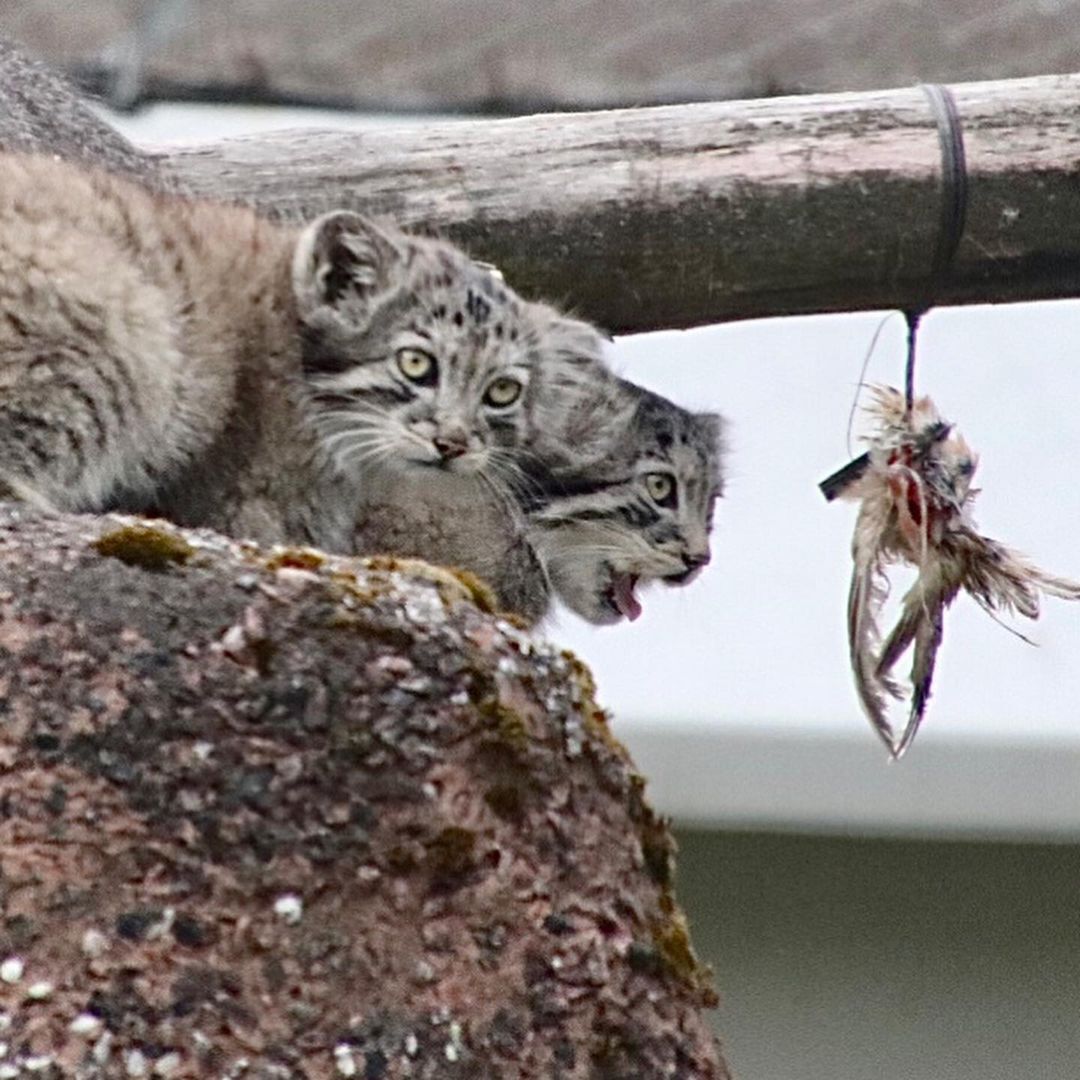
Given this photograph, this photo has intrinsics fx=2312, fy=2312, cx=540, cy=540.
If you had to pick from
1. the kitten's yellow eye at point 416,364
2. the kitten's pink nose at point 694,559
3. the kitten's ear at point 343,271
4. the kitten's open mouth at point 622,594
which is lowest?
the kitten's open mouth at point 622,594

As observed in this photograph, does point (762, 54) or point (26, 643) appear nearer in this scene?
point (26, 643)

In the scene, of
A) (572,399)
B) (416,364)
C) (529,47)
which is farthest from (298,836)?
(529,47)

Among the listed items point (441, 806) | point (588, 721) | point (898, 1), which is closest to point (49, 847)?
point (441, 806)

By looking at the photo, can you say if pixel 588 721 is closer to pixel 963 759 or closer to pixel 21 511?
pixel 21 511

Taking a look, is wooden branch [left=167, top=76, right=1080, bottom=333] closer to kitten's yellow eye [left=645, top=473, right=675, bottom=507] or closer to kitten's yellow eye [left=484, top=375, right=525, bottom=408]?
kitten's yellow eye [left=645, top=473, right=675, bottom=507]

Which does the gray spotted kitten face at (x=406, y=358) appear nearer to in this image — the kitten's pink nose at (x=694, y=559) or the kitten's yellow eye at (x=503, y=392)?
the kitten's yellow eye at (x=503, y=392)

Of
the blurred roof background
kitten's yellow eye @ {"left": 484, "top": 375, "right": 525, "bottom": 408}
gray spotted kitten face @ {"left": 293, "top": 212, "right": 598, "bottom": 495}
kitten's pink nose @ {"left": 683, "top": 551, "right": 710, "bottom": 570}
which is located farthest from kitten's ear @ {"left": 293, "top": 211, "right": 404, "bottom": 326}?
the blurred roof background

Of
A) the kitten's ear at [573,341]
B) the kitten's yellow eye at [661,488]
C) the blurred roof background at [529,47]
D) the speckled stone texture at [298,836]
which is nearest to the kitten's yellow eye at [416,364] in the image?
the kitten's ear at [573,341]

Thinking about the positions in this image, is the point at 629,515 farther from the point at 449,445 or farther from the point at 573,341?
the point at 449,445
